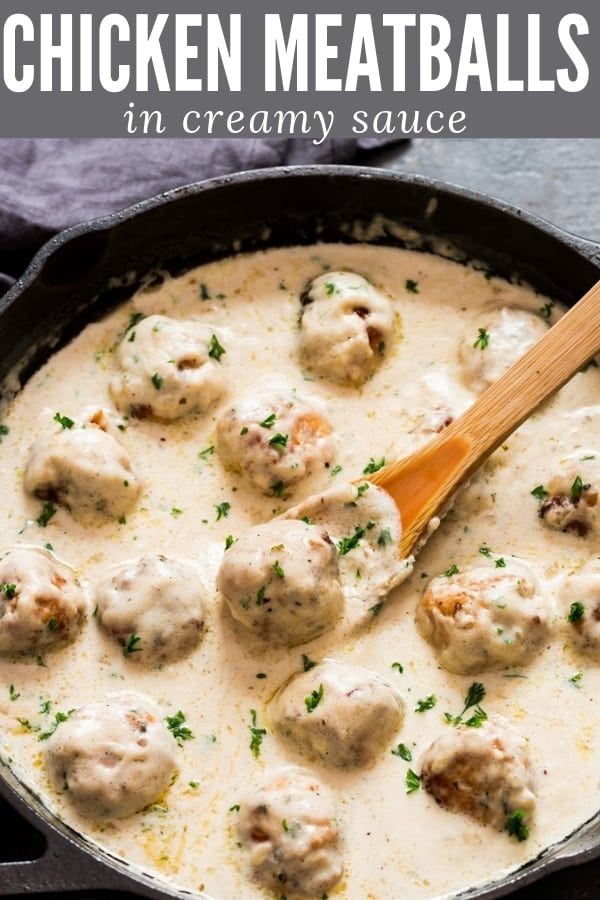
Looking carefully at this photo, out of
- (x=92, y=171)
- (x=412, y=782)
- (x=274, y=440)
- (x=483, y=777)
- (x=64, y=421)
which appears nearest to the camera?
(x=483, y=777)

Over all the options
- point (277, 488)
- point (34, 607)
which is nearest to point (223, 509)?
point (277, 488)

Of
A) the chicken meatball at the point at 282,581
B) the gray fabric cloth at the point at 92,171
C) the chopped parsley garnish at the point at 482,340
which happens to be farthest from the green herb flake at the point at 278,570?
the gray fabric cloth at the point at 92,171

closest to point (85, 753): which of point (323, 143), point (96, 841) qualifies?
point (96, 841)

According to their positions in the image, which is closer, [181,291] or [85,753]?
[85,753]

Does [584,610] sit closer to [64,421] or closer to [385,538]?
[385,538]

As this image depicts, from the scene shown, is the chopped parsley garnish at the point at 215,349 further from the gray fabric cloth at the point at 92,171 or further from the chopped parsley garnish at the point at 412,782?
the chopped parsley garnish at the point at 412,782

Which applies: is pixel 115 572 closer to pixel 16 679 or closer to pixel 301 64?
pixel 16 679

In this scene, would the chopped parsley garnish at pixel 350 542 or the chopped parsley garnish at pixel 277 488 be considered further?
the chopped parsley garnish at pixel 277 488
